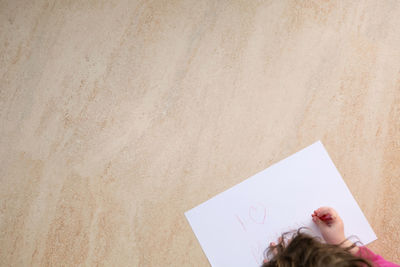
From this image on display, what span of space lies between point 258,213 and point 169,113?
234 mm

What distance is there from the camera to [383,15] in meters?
0.58

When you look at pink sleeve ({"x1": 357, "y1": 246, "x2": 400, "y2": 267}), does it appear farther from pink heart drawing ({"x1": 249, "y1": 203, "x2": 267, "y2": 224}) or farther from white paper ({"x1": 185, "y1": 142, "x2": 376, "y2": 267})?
pink heart drawing ({"x1": 249, "y1": 203, "x2": 267, "y2": 224})

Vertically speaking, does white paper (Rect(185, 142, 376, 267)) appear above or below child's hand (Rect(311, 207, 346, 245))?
above

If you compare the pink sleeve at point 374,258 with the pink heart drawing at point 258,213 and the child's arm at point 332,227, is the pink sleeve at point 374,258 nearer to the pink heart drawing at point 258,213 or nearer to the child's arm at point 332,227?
the child's arm at point 332,227

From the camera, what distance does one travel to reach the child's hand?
0.54 metres

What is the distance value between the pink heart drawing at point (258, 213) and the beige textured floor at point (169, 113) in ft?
0.18

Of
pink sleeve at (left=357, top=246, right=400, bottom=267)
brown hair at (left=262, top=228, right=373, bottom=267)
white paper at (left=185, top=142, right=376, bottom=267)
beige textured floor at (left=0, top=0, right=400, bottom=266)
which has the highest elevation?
beige textured floor at (left=0, top=0, right=400, bottom=266)

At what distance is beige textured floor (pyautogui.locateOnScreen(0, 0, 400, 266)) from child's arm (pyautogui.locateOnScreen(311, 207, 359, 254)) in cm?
6

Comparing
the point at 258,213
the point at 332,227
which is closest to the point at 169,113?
the point at 258,213

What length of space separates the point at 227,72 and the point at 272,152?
16 cm

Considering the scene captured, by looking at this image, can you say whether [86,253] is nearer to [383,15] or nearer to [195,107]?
[195,107]

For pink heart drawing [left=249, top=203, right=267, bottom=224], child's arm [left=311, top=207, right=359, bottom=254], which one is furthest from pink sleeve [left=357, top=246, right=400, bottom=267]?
pink heart drawing [left=249, top=203, right=267, bottom=224]

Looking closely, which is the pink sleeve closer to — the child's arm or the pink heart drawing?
the child's arm

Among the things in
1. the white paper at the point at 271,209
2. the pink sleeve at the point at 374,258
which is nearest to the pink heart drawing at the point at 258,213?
the white paper at the point at 271,209
